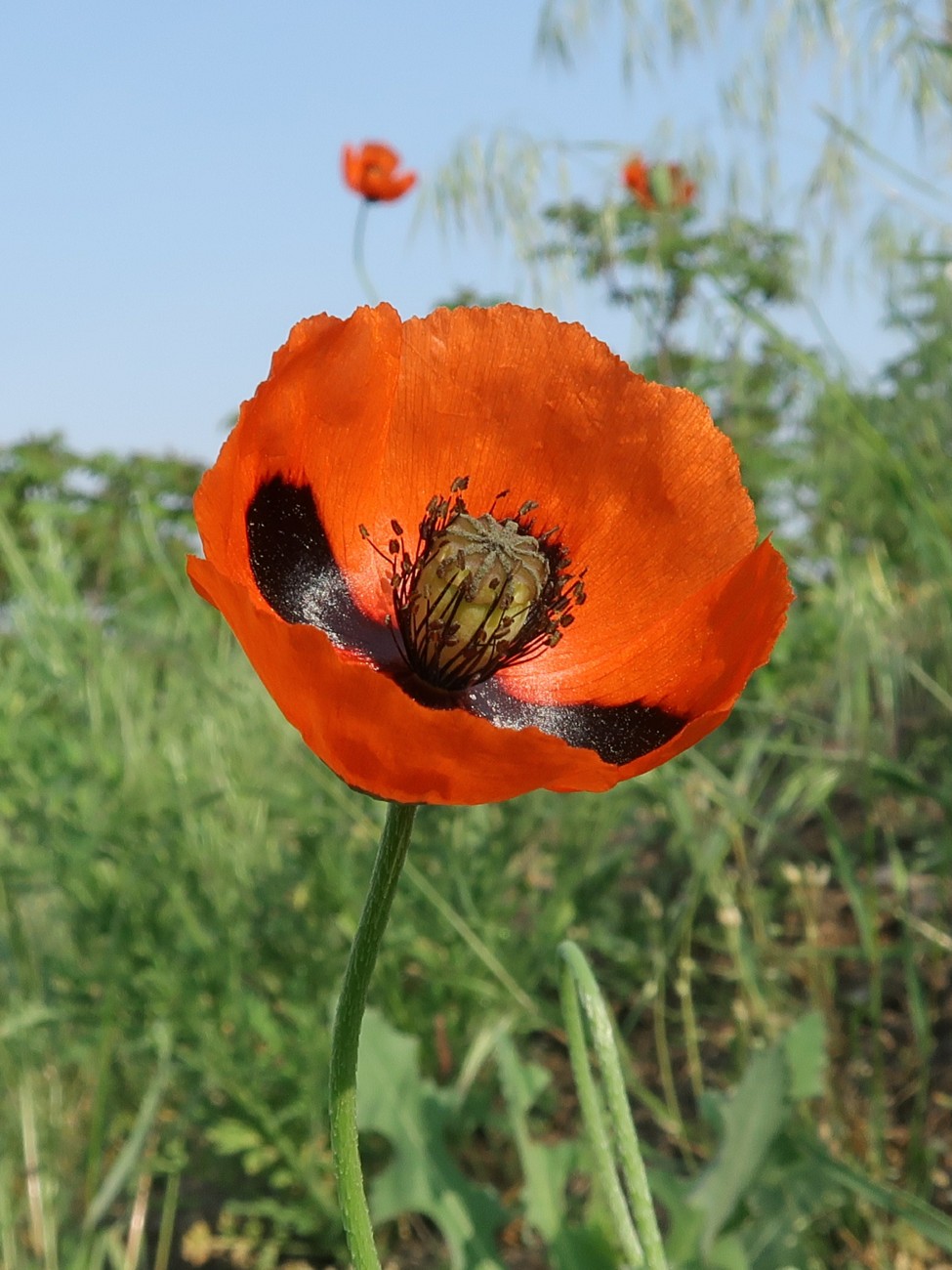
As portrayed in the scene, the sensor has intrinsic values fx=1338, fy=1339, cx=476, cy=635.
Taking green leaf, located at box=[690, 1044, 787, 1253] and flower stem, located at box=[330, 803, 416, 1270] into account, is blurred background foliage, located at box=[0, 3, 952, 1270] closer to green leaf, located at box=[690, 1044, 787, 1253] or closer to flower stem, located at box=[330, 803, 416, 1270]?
green leaf, located at box=[690, 1044, 787, 1253]

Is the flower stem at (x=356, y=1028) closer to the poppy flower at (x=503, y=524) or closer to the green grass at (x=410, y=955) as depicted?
the poppy flower at (x=503, y=524)

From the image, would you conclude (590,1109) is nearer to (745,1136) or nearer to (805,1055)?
(745,1136)

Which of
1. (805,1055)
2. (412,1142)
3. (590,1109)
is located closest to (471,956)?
(412,1142)

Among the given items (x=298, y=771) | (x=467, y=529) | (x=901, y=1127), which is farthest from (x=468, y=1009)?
(x=467, y=529)

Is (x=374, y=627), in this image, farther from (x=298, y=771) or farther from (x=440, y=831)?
(x=298, y=771)

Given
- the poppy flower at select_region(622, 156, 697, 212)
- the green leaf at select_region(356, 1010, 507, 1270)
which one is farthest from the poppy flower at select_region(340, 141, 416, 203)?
the green leaf at select_region(356, 1010, 507, 1270)
